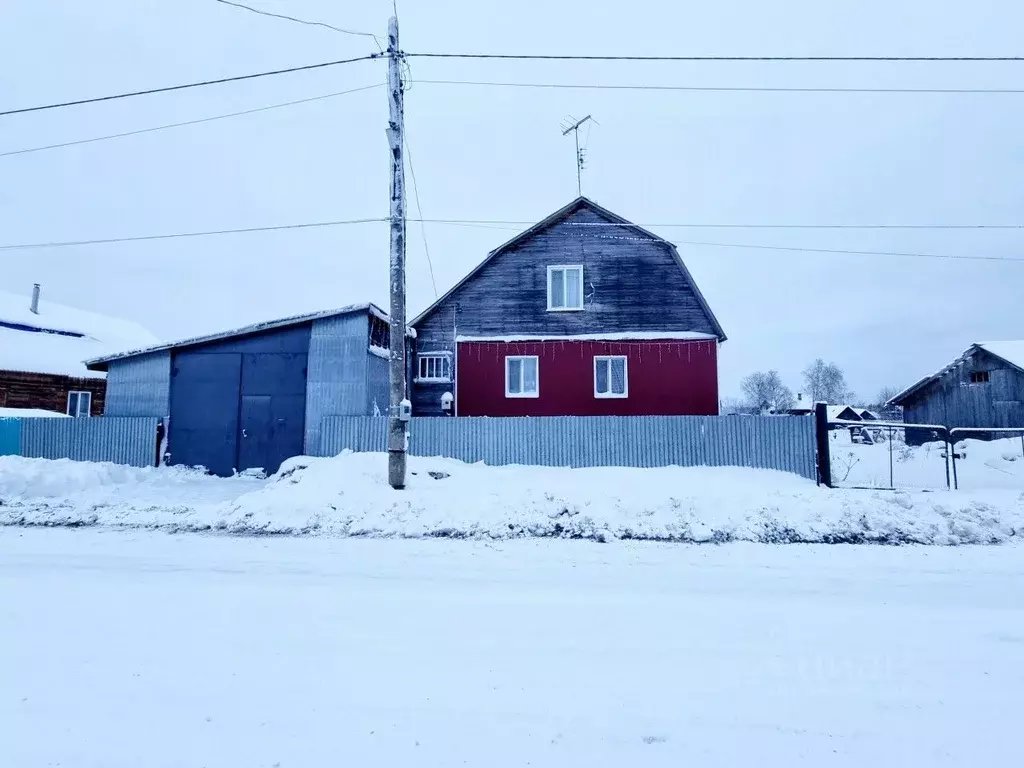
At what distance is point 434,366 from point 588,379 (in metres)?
5.77

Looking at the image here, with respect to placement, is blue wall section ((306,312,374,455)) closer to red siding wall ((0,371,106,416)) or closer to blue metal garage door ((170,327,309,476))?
blue metal garage door ((170,327,309,476))

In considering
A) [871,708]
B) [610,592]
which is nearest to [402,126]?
[610,592]

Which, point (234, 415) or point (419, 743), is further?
point (234, 415)

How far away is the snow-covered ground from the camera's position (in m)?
14.7

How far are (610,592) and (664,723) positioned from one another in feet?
8.84

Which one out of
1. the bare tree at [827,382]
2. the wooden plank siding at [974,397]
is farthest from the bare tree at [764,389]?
the wooden plank siding at [974,397]

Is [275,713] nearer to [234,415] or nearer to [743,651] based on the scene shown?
[743,651]

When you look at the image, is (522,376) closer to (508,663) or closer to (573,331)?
(573,331)

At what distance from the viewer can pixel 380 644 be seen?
15.5 ft

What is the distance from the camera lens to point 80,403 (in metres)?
30.1

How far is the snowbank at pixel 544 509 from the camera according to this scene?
9.21m

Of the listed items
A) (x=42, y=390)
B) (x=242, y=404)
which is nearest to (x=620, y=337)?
(x=242, y=404)

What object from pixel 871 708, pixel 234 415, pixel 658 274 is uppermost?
pixel 658 274

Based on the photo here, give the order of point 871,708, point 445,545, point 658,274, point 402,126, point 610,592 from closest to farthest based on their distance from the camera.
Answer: point 871,708, point 610,592, point 445,545, point 402,126, point 658,274
